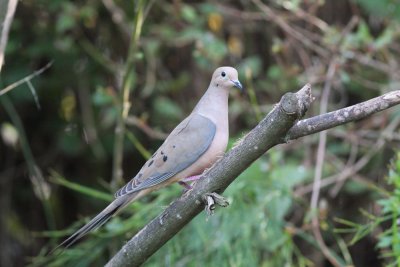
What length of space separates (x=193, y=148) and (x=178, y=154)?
0.06m

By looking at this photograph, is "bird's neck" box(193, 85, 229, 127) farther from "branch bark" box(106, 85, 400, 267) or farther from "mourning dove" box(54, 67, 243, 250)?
"branch bark" box(106, 85, 400, 267)

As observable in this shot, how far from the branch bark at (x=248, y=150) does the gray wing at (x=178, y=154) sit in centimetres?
27

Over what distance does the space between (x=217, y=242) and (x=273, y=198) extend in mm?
382

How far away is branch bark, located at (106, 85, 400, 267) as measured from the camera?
1771mm

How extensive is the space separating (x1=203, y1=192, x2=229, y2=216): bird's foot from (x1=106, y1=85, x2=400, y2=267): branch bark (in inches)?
0.7

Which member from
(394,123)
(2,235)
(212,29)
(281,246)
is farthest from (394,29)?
(2,235)

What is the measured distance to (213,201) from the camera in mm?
1994

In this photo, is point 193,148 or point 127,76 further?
point 127,76

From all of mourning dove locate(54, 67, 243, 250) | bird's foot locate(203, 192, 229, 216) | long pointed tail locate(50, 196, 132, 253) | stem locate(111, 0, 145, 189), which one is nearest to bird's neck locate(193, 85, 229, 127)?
mourning dove locate(54, 67, 243, 250)

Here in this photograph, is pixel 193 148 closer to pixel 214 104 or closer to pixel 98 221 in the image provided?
pixel 214 104

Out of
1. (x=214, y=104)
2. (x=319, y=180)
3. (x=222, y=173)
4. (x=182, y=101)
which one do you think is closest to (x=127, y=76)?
(x=214, y=104)

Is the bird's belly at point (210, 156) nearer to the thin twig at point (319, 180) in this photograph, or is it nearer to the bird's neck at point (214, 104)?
the bird's neck at point (214, 104)

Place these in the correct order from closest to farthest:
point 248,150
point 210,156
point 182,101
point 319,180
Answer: point 248,150
point 210,156
point 319,180
point 182,101

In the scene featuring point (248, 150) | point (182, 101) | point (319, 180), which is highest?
point (248, 150)
